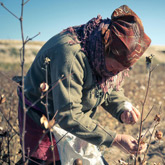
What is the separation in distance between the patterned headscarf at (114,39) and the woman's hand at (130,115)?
1.45ft

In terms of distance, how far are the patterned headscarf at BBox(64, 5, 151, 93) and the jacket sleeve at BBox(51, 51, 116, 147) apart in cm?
10

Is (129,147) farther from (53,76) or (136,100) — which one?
(136,100)

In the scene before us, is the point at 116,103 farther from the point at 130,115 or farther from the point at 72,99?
the point at 72,99

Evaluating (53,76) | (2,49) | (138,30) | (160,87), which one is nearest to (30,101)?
(53,76)

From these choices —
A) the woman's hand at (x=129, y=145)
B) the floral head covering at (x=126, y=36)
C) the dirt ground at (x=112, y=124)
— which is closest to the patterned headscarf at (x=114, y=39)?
the floral head covering at (x=126, y=36)

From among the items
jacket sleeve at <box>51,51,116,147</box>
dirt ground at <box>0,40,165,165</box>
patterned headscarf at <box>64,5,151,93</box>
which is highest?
patterned headscarf at <box>64,5,151,93</box>

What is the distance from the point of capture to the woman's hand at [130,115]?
160cm

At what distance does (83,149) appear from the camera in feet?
5.05

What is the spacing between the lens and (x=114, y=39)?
1199mm

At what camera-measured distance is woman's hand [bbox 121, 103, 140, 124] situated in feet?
5.25

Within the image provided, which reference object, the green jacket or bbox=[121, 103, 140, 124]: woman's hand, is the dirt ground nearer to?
bbox=[121, 103, 140, 124]: woman's hand

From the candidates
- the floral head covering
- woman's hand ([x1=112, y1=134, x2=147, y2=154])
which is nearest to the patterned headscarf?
the floral head covering

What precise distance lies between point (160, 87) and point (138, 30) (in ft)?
20.4

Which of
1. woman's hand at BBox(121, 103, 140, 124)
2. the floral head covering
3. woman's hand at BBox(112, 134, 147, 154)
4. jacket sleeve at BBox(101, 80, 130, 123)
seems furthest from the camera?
jacket sleeve at BBox(101, 80, 130, 123)
